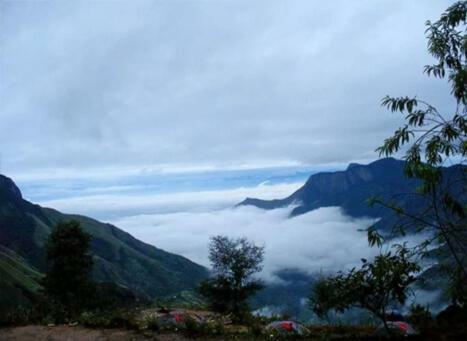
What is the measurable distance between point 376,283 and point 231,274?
2106 centimetres

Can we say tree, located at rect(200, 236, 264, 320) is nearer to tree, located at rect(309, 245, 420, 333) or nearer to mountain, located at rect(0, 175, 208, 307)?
tree, located at rect(309, 245, 420, 333)

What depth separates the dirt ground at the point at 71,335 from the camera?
11.2 metres

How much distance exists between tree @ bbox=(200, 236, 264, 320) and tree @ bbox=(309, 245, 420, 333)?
18.7m

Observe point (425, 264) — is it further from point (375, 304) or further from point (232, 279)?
point (232, 279)

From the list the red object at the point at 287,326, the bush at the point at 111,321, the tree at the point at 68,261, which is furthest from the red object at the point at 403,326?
the tree at the point at 68,261

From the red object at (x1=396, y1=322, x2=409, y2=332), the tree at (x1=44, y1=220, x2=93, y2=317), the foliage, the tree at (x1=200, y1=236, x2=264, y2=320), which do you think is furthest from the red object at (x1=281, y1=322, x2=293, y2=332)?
the tree at (x1=44, y1=220, x2=93, y2=317)

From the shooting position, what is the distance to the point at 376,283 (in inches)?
287

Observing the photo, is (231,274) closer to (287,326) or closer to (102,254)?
(287,326)

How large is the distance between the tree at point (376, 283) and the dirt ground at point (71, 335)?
487cm

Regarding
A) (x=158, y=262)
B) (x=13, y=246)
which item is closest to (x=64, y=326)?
(x=13, y=246)

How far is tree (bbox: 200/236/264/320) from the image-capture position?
2680 cm

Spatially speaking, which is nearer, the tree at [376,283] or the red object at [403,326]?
the tree at [376,283]

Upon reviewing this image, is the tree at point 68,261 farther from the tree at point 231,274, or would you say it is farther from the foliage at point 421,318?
the foliage at point 421,318

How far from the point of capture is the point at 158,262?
18862 centimetres
